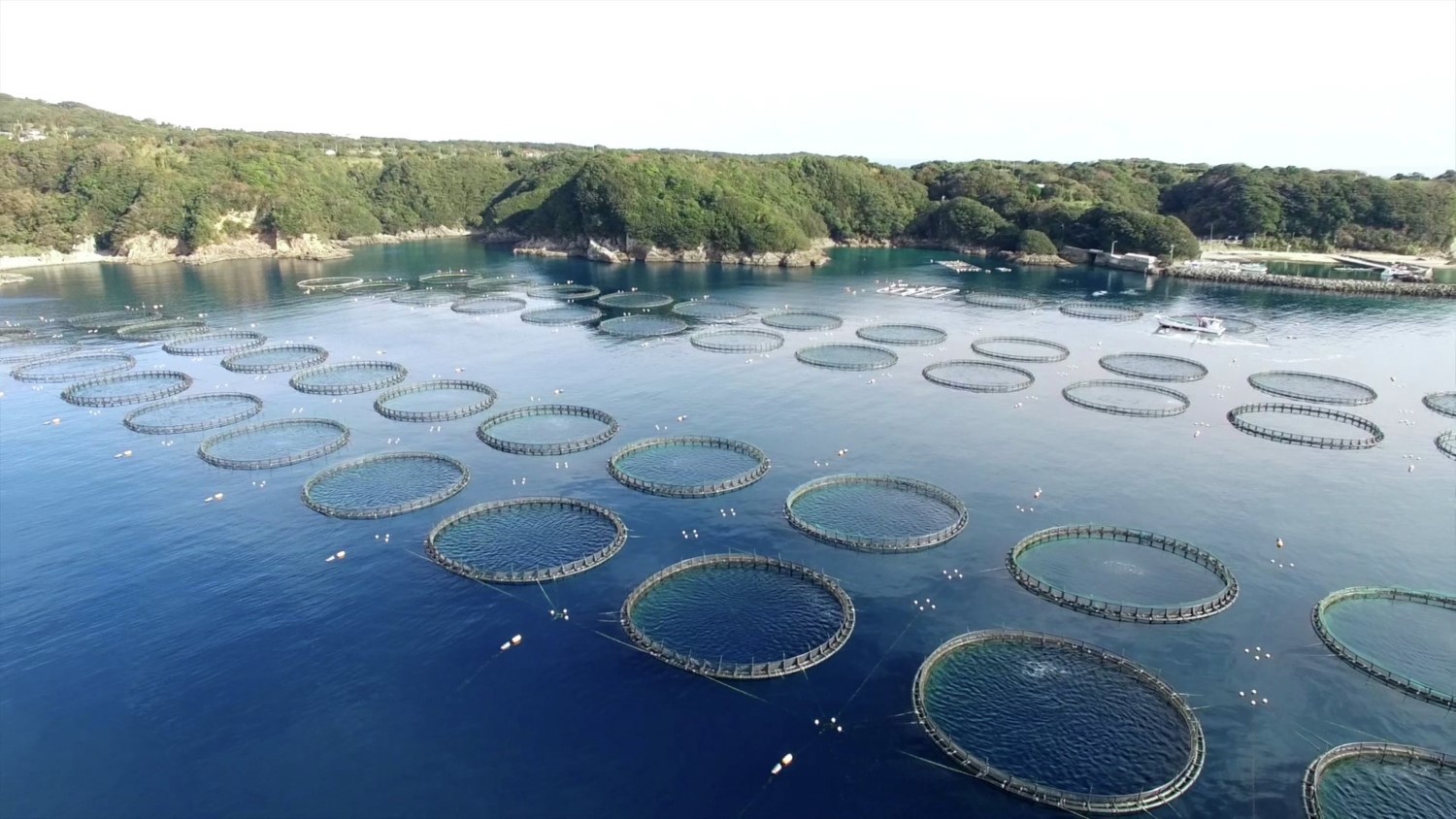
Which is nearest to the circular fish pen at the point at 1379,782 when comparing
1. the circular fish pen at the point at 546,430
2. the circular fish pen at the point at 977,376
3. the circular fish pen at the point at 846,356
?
the circular fish pen at the point at 977,376

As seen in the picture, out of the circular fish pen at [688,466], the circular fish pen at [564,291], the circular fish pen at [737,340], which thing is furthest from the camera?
the circular fish pen at [564,291]

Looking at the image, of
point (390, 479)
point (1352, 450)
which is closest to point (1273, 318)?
point (1352, 450)

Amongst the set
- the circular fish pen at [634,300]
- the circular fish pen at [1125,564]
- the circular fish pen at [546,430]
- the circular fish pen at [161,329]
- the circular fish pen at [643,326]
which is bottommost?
the circular fish pen at [1125,564]

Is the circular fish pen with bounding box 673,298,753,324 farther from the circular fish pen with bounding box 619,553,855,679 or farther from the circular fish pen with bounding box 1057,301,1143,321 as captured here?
the circular fish pen with bounding box 619,553,855,679

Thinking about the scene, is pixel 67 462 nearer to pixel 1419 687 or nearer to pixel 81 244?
pixel 1419 687

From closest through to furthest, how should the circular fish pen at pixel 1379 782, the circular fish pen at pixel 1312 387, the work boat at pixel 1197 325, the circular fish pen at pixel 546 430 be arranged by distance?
the circular fish pen at pixel 1379 782 → the circular fish pen at pixel 546 430 → the circular fish pen at pixel 1312 387 → the work boat at pixel 1197 325

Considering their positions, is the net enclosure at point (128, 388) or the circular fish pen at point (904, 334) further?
the circular fish pen at point (904, 334)

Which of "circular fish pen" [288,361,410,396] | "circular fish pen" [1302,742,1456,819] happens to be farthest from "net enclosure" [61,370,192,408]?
"circular fish pen" [1302,742,1456,819]

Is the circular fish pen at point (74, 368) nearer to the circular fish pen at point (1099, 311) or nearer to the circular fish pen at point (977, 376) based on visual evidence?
the circular fish pen at point (977, 376)
